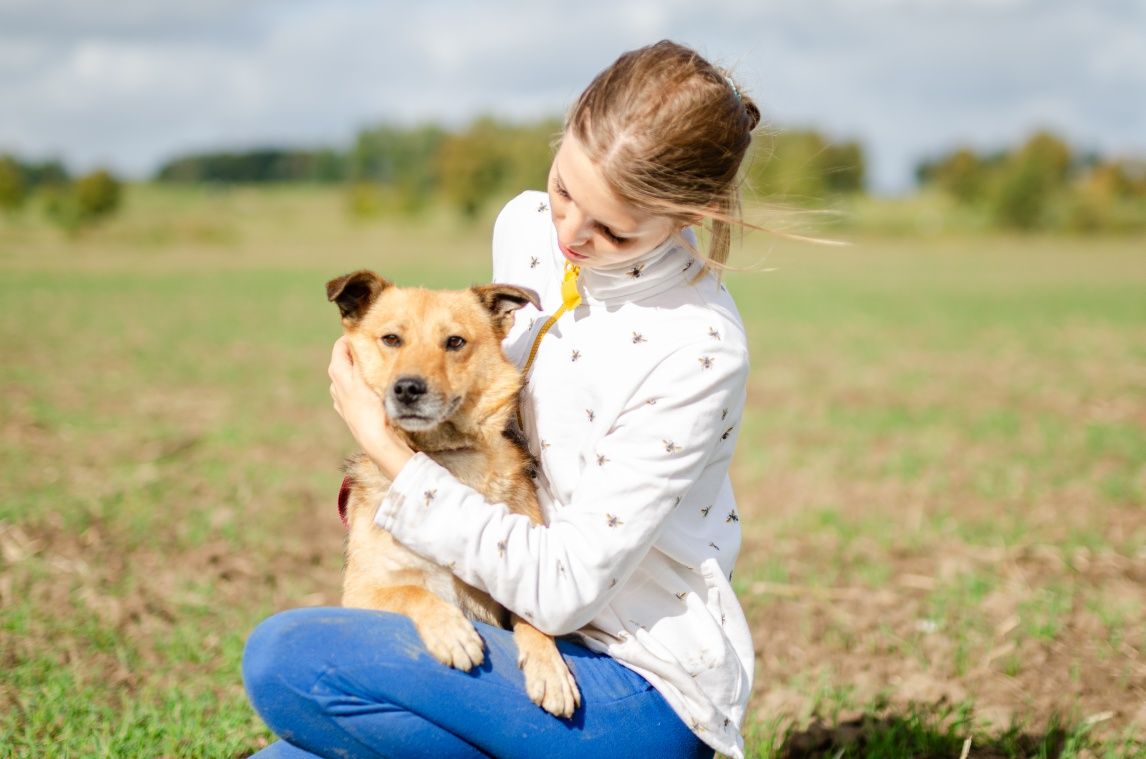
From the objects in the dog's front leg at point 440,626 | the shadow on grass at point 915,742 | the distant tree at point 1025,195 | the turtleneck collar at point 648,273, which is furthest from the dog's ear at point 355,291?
the distant tree at point 1025,195

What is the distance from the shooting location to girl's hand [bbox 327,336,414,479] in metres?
2.85

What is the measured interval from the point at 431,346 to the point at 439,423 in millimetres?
317

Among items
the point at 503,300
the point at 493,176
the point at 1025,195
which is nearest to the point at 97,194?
the point at 493,176

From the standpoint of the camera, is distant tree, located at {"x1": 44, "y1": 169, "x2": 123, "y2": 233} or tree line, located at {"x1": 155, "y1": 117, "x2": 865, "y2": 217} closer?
distant tree, located at {"x1": 44, "y1": 169, "x2": 123, "y2": 233}

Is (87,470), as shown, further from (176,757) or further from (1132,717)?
(1132,717)

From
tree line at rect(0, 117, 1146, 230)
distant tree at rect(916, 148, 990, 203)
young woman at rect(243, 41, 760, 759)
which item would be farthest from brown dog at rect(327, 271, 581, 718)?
distant tree at rect(916, 148, 990, 203)

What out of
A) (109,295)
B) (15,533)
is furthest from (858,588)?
(109,295)

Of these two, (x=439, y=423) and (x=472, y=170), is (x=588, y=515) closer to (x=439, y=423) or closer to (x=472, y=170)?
(x=439, y=423)

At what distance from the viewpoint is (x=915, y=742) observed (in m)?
4.03

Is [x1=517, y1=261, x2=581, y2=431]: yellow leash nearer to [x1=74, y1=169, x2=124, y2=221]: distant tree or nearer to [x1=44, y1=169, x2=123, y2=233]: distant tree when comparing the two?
[x1=44, y1=169, x2=123, y2=233]: distant tree

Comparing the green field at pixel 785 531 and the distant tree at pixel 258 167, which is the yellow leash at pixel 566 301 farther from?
the distant tree at pixel 258 167

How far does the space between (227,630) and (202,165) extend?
131 m

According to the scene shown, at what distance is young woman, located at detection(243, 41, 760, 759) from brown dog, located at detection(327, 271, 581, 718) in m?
0.12

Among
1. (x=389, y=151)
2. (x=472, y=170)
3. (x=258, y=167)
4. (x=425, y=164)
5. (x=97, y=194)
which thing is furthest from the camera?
(x=258, y=167)
